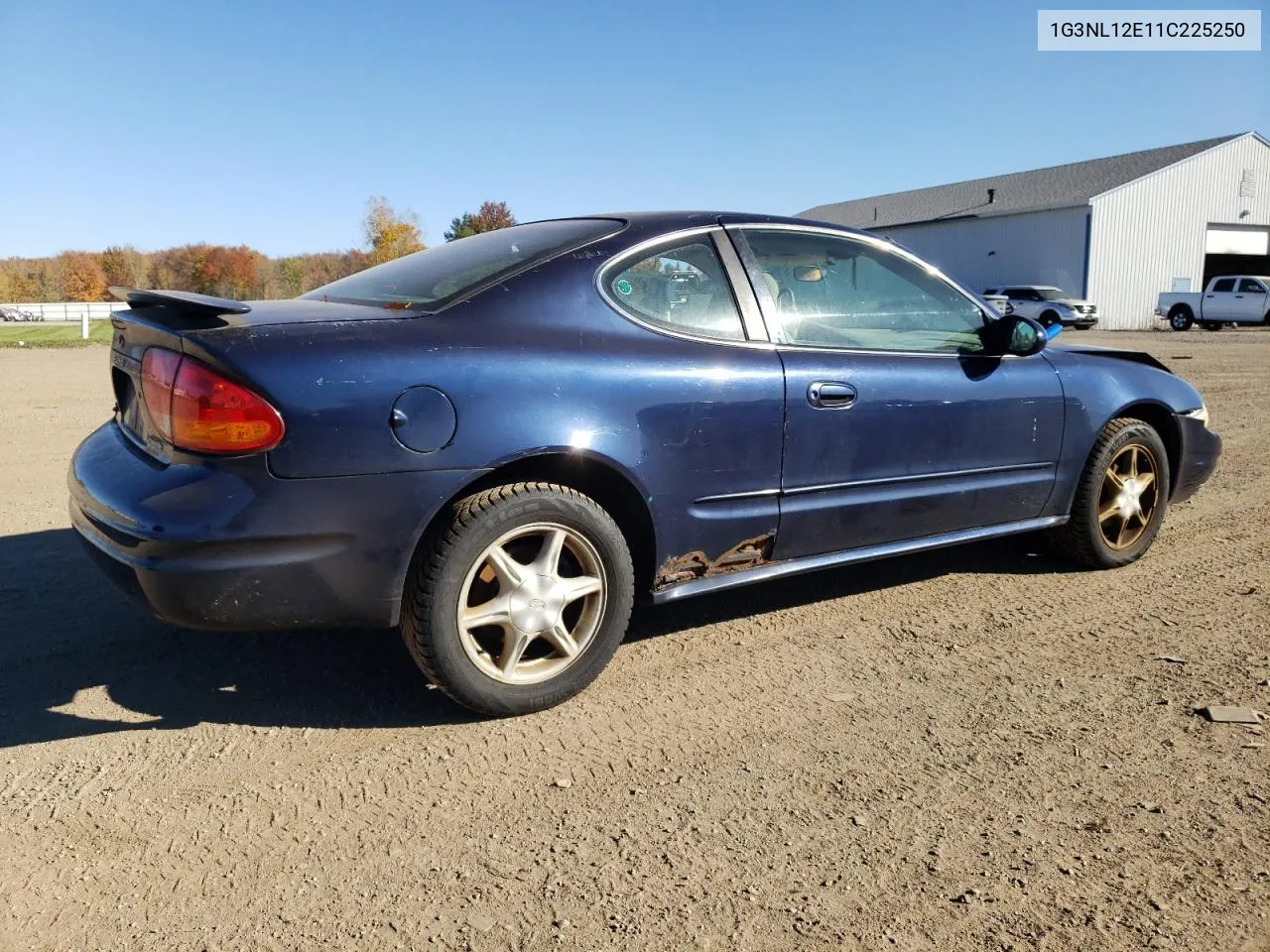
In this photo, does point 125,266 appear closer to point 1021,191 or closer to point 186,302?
point 1021,191

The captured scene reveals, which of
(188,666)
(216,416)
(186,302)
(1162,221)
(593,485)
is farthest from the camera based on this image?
(1162,221)

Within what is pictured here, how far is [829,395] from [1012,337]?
1039 millimetres

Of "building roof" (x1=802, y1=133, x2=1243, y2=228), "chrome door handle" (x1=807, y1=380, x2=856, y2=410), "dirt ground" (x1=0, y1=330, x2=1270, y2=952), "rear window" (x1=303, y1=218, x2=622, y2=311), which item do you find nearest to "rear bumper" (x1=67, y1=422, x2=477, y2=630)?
"dirt ground" (x1=0, y1=330, x2=1270, y2=952)

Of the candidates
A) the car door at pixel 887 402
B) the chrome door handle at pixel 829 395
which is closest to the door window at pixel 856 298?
the car door at pixel 887 402

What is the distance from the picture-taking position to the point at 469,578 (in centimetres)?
290

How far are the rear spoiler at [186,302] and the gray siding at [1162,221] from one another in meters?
39.0

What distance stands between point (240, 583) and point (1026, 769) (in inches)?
85.4

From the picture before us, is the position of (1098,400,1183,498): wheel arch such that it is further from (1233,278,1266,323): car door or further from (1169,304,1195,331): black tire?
(1169,304,1195,331): black tire

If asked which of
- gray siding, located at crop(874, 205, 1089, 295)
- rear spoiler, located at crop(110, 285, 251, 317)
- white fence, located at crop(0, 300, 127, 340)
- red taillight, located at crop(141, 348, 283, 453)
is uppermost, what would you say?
gray siding, located at crop(874, 205, 1089, 295)

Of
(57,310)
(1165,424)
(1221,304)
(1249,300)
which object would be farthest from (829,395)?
(57,310)

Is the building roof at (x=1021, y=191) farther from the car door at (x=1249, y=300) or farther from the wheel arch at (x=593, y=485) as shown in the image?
the wheel arch at (x=593, y=485)

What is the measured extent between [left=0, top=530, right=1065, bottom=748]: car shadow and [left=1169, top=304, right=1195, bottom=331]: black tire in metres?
32.9

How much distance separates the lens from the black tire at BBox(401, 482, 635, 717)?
2850 millimetres

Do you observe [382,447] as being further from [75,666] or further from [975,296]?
[975,296]
